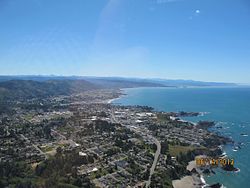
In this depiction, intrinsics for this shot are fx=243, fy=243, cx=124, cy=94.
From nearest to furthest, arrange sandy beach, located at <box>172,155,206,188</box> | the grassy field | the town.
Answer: sandy beach, located at <box>172,155,206,188</box>
the town
the grassy field

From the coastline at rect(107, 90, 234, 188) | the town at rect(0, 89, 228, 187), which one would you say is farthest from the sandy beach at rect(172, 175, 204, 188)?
the town at rect(0, 89, 228, 187)

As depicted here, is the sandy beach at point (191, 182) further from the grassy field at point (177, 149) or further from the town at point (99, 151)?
the grassy field at point (177, 149)

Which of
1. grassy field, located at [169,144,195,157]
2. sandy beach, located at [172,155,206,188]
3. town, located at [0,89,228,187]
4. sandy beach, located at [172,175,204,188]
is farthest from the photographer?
grassy field, located at [169,144,195,157]

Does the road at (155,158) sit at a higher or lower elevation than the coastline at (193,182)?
higher

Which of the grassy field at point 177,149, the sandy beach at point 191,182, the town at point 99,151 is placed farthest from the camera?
the grassy field at point 177,149

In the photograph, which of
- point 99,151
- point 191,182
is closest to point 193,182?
point 191,182

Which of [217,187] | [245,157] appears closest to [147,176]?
[217,187]

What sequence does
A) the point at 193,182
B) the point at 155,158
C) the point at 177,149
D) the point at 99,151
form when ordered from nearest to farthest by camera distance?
1. the point at 193,182
2. the point at 155,158
3. the point at 99,151
4. the point at 177,149

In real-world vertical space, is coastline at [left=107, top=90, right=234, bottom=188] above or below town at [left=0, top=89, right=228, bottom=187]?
below

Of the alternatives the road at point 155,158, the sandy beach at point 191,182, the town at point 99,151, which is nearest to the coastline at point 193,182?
the sandy beach at point 191,182

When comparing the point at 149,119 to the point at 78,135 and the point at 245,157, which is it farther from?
the point at 245,157

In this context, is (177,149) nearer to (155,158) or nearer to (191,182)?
(155,158)

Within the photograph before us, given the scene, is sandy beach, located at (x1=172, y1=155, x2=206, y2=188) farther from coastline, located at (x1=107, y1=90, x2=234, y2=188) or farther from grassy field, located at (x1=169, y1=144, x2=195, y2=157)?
grassy field, located at (x1=169, y1=144, x2=195, y2=157)

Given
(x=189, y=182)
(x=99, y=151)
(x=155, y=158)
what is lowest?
(x=189, y=182)
